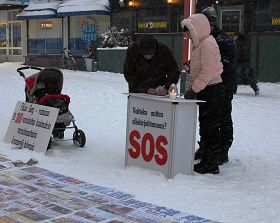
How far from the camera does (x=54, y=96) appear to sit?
287 inches

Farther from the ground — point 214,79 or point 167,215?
point 214,79

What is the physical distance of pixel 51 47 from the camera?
2780 cm

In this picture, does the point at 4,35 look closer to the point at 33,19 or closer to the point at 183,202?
the point at 33,19

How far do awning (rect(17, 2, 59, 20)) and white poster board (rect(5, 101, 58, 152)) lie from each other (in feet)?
63.8

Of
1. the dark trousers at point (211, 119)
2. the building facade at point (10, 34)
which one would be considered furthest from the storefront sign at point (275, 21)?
the building facade at point (10, 34)

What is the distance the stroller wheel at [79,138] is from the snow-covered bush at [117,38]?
15000mm

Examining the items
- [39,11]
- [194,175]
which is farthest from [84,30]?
[194,175]

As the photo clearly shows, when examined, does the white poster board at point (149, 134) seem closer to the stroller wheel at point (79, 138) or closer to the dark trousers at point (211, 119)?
the dark trousers at point (211, 119)

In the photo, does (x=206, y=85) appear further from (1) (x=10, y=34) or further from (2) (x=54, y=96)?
(1) (x=10, y=34)

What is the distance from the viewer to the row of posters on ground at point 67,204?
14.5ft

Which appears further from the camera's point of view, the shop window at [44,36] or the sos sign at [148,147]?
the shop window at [44,36]

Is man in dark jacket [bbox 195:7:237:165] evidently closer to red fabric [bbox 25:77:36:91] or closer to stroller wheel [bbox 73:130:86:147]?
stroller wheel [bbox 73:130:86:147]

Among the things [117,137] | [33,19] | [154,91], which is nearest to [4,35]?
[33,19]

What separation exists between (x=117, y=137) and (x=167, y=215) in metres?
3.92
